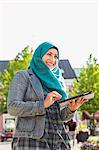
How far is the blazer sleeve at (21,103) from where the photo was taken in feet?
Answer: 10.1

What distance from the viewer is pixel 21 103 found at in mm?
3105

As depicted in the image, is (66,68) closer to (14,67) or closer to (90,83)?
(90,83)

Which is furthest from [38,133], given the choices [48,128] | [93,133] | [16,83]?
[93,133]

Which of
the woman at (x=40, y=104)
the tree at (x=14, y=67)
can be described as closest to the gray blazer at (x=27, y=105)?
the woman at (x=40, y=104)

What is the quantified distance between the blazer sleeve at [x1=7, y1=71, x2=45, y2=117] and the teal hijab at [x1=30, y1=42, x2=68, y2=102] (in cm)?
11

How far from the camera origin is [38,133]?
3084mm

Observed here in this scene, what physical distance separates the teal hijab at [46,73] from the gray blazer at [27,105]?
0.04 m

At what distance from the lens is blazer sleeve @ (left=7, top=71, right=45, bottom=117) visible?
308cm

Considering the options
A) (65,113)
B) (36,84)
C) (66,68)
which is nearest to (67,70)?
(66,68)

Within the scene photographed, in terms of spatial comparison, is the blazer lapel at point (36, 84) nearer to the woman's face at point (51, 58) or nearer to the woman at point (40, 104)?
the woman at point (40, 104)

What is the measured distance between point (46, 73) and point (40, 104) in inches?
8.7

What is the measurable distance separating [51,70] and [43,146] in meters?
0.51

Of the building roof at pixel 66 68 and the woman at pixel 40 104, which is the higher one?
the building roof at pixel 66 68

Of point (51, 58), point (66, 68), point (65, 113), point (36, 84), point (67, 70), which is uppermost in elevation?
point (66, 68)
